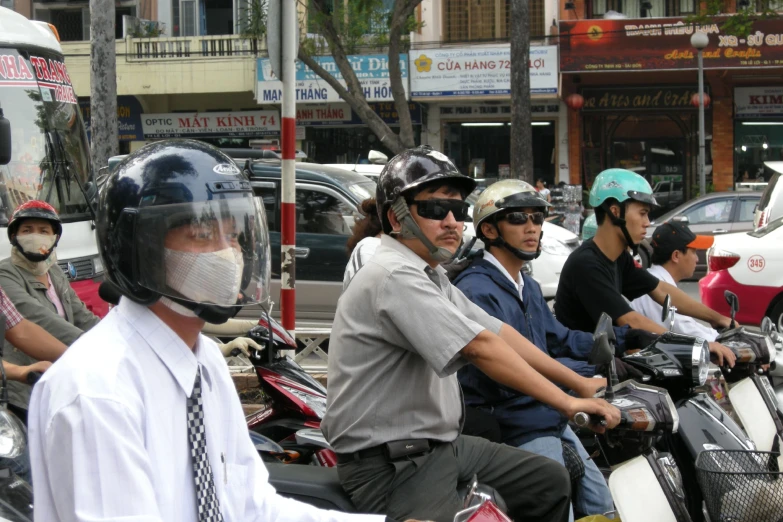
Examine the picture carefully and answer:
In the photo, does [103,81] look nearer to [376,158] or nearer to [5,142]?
[376,158]

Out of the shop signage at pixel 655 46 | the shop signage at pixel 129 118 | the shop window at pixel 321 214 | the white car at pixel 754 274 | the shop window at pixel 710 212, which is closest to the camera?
the shop window at pixel 321 214

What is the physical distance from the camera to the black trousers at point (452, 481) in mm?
2988

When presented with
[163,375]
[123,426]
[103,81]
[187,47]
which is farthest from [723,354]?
[187,47]

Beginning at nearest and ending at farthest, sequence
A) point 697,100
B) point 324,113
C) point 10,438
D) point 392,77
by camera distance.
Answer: point 10,438 → point 392,77 → point 697,100 → point 324,113

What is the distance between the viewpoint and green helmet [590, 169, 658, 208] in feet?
14.8

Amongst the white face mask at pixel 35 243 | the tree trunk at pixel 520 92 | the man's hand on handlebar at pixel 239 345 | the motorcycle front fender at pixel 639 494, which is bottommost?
the motorcycle front fender at pixel 639 494

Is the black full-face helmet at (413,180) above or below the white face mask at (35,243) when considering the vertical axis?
above

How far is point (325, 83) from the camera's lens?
23125 millimetres

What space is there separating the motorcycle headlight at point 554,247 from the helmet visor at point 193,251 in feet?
31.2

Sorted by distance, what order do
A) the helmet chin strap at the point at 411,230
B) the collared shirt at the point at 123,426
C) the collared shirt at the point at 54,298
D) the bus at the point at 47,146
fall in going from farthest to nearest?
1. the bus at the point at 47,146
2. the collared shirt at the point at 54,298
3. the helmet chin strap at the point at 411,230
4. the collared shirt at the point at 123,426

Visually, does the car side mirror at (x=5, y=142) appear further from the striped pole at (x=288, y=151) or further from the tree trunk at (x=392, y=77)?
the tree trunk at (x=392, y=77)

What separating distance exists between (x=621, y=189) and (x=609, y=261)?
34 cm

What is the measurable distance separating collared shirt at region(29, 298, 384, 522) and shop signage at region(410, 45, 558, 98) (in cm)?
2077

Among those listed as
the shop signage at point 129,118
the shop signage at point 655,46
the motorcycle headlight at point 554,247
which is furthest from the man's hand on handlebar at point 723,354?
the shop signage at point 129,118
